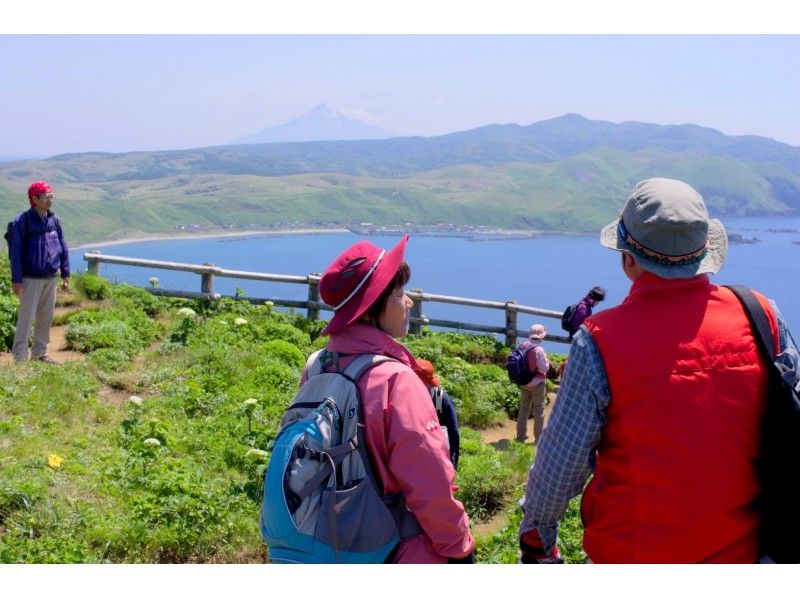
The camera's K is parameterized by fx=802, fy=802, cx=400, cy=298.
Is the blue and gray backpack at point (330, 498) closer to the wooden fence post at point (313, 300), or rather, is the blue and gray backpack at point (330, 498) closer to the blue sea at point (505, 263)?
the wooden fence post at point (313, 300)

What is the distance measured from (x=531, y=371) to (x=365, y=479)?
7.23m

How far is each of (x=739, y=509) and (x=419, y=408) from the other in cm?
103

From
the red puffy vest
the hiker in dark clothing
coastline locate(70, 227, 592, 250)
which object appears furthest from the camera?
coastline locate(70, 227, 592, 250)

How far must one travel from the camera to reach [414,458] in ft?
8.74

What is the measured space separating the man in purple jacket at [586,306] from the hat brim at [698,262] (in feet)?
23.4

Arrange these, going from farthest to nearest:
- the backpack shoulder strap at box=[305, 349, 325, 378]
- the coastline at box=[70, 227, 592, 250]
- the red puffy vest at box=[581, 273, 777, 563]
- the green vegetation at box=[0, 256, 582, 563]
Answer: the coastline at box=[70, 227, 592, 250]
the green vegetation at box=[0, 256, 582, 563]
the backpack shoulder strap at box=[305, 349, 325, 378]
the red puffy vest at box=[581, 273, 777, 563]

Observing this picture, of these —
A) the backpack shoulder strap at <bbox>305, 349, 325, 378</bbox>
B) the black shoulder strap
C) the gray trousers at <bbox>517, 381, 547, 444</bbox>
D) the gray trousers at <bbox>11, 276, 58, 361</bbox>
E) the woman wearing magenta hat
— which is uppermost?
the black shoulder strap

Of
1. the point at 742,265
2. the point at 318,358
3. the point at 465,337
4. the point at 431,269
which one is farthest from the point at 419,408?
the point at 742,265

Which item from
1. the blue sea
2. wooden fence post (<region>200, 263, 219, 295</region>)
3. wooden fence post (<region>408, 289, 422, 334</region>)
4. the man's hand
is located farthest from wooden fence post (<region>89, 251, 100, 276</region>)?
the blue sea

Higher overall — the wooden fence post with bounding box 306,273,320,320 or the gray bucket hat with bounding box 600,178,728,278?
the gray bucket hat with bounding box 600,178,728,278

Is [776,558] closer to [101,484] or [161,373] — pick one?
[101,484]

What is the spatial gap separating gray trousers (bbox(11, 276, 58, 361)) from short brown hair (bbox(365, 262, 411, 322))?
27.5ft

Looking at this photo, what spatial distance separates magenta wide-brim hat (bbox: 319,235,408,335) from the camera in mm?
2971

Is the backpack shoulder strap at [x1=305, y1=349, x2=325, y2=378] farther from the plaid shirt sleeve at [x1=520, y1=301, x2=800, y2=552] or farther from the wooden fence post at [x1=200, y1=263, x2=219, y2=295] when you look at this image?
the wooden fence post at [x1=200, y1=263, x2=219, y2=295]
